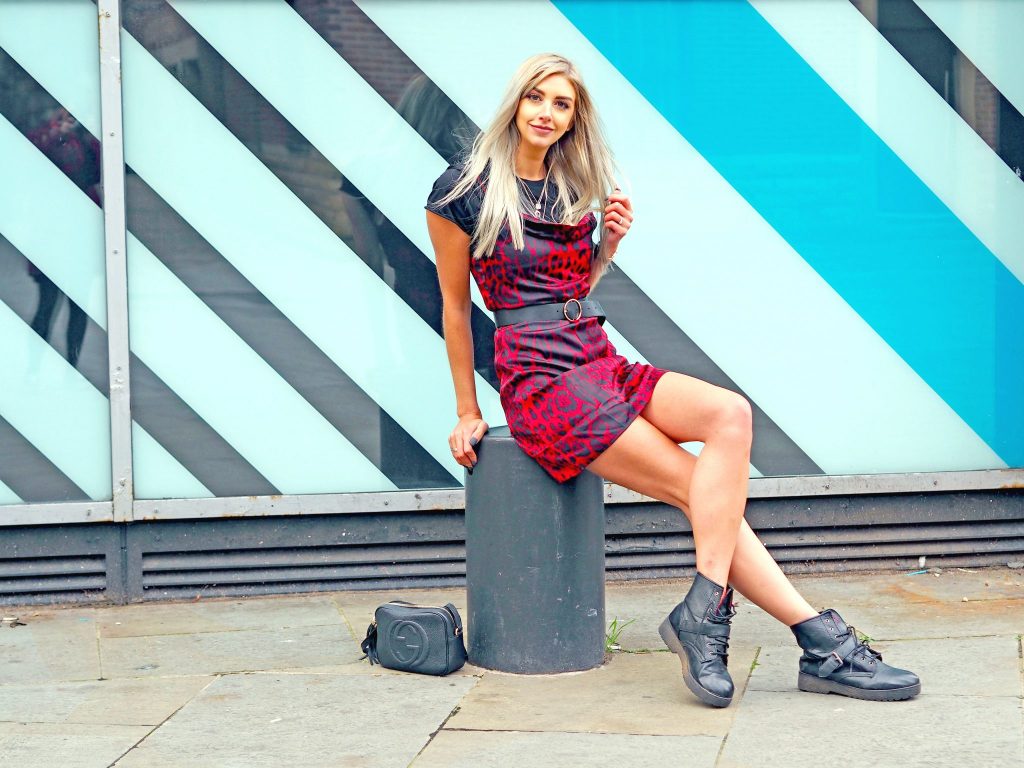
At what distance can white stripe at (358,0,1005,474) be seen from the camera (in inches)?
210

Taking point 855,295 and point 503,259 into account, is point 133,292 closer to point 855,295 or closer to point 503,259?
point 503,259

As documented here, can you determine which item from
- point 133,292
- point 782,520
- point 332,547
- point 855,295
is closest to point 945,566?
point 782,520

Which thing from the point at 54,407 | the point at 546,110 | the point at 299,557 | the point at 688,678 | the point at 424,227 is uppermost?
the point at 546,110

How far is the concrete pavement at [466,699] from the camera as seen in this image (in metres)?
3.58

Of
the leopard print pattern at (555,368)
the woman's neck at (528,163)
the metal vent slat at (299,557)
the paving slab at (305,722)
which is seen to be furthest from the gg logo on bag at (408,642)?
the woman's neck at (528,163)

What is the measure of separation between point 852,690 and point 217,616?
7.73 ft

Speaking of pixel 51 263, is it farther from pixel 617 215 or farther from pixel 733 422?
pixel 733 422

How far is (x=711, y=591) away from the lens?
3.96 meters

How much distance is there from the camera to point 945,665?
425 centimetres

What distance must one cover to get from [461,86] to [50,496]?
7.15 ft

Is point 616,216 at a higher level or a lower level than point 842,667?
higher

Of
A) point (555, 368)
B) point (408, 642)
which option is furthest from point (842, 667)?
point (408, 642)

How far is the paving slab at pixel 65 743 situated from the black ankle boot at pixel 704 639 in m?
1.47

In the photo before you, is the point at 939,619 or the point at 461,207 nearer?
the point at 461,207
